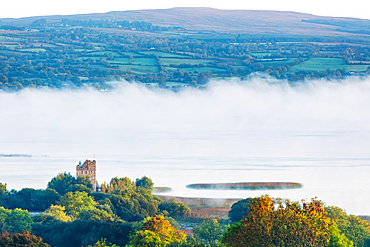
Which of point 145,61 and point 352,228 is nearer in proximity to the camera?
point 352,228

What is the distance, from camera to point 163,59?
5202 inches

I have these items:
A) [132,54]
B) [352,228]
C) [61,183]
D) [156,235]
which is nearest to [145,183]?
[61,183]

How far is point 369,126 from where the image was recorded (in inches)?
4680

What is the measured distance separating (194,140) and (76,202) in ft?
181

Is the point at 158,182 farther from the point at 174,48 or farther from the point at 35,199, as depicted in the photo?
the point at 174,48

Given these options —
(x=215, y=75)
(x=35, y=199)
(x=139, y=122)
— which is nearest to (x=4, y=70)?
(x=139, y=122)

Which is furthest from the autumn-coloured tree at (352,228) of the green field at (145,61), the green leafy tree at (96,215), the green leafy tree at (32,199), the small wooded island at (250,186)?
the green field at (145,61)

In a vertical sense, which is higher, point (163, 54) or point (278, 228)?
point (163, 54)

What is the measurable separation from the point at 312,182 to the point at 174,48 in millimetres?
91208

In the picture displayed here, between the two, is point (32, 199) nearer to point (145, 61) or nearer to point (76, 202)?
point (76, 202)

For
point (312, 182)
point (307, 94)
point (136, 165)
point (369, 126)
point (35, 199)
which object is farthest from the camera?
point (307, 94)

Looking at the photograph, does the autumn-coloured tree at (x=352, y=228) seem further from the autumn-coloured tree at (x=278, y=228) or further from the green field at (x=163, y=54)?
the green field at (x=163, y=54)

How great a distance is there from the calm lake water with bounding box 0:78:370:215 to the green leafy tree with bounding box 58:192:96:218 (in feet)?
32.4

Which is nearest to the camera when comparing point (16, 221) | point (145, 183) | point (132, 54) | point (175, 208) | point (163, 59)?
point (16, 221)
